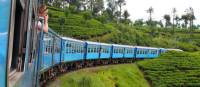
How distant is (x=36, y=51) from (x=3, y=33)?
8.19 ft

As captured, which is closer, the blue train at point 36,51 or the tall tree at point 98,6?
the blue train at point 36,51

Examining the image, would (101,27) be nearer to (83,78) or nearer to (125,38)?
(125,38)

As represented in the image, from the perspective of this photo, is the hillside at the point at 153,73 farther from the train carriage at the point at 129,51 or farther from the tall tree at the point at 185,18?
the tall tree at the point at 185,18

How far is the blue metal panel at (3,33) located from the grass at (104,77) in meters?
15.3

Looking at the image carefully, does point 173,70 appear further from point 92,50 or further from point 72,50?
point 72,50

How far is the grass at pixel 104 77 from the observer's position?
22.6 meters

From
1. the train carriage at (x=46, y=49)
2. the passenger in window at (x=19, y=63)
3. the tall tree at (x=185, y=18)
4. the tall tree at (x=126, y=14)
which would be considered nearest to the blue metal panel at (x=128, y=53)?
the train carriage at (x=46, y=49)

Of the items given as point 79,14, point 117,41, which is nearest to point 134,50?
point 117,41

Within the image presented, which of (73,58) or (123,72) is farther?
(123,72)

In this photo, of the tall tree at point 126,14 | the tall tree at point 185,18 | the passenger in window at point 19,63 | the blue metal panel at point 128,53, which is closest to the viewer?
the passenger in window at point 19,63

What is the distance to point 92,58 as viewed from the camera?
3272 centimetres

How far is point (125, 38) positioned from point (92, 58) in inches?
1529

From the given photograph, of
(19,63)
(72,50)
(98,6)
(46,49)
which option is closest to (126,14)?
(98,6)

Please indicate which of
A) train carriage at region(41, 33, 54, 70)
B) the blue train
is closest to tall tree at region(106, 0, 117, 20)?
the blue train
